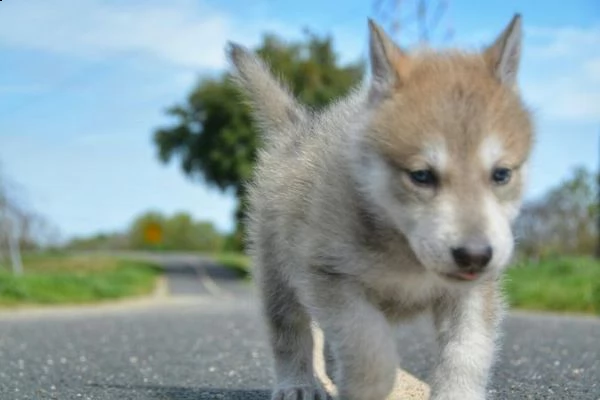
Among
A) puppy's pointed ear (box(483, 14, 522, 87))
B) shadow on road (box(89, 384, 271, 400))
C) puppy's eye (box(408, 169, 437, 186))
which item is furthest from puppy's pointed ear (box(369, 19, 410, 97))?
shadow on road (box(89, 384, 271, 400))

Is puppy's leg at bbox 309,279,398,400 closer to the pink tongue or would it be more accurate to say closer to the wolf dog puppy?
the wolf dog puppy

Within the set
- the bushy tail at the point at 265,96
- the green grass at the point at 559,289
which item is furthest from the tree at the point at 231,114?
the bushy tail at the point at 265,96

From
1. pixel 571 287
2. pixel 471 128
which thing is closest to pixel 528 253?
pixel 571 287

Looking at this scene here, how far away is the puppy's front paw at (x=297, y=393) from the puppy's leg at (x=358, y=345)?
79cm

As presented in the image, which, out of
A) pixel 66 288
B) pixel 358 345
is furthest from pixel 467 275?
pixel 66 288

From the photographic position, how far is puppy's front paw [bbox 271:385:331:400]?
4988 millimetres

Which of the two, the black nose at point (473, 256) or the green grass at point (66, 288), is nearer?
the black nose at point (473, 256)

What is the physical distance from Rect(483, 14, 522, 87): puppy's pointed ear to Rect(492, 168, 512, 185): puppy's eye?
21.7 inches

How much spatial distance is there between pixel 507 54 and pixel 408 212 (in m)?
0.97

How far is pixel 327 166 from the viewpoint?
4.55m

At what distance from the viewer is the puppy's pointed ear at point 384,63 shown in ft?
13.5

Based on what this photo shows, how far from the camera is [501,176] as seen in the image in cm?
382

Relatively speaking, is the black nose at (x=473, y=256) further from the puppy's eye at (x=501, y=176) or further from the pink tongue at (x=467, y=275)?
the puppy's eye at (x=501, y=176)

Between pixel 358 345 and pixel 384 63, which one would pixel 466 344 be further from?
pixel 384 63
